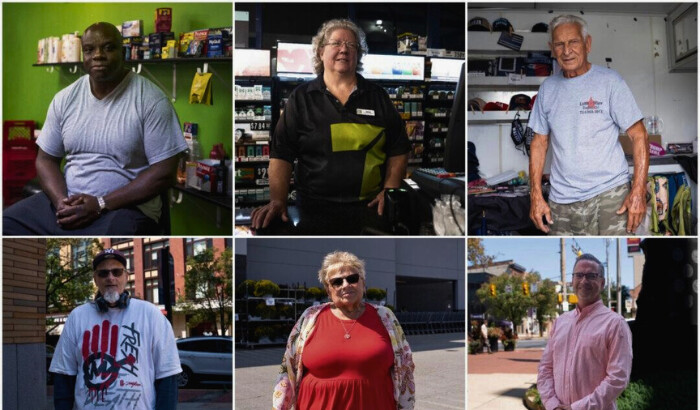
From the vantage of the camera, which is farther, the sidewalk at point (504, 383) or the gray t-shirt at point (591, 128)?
the sidewalk at point (504, 383)

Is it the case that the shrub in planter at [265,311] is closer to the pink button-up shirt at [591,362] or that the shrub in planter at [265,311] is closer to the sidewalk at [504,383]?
the sidewalk at [504,383]

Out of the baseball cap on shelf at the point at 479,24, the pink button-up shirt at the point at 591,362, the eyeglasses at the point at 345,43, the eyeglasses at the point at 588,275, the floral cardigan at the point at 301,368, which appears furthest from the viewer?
the baseball cap on shelf at the point at 479,24

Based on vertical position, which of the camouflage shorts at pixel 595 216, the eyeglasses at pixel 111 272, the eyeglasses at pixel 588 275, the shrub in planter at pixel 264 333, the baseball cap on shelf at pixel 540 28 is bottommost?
the shrub in planter at pixel 264 333

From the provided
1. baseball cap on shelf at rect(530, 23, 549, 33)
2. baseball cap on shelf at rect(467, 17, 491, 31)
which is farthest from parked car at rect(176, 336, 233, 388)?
baseball cap on shelf at rect(530, 23, 549, 33)

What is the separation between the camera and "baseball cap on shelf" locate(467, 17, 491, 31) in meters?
5.02

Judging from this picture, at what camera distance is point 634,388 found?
15.4 feet

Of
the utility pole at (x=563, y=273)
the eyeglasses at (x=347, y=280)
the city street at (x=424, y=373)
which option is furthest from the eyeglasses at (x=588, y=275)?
the eyeglasses at (x=347, y=280)

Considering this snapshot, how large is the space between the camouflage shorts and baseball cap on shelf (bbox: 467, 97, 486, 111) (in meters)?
0.83

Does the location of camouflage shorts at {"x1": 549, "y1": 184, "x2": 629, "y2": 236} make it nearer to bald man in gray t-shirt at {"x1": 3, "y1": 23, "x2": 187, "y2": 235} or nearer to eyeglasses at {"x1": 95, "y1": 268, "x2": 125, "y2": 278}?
bald man in gray t-shirt at {"x1": 3, "y1": 23, "x2": 187, "y2": 235}

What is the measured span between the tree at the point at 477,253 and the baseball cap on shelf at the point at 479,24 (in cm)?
138

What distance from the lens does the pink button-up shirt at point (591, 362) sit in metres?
3.94

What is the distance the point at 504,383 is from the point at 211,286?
6.17 ft

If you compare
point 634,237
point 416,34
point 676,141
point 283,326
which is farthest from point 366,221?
point 676,141

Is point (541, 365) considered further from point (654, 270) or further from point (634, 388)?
point (654, 270)
